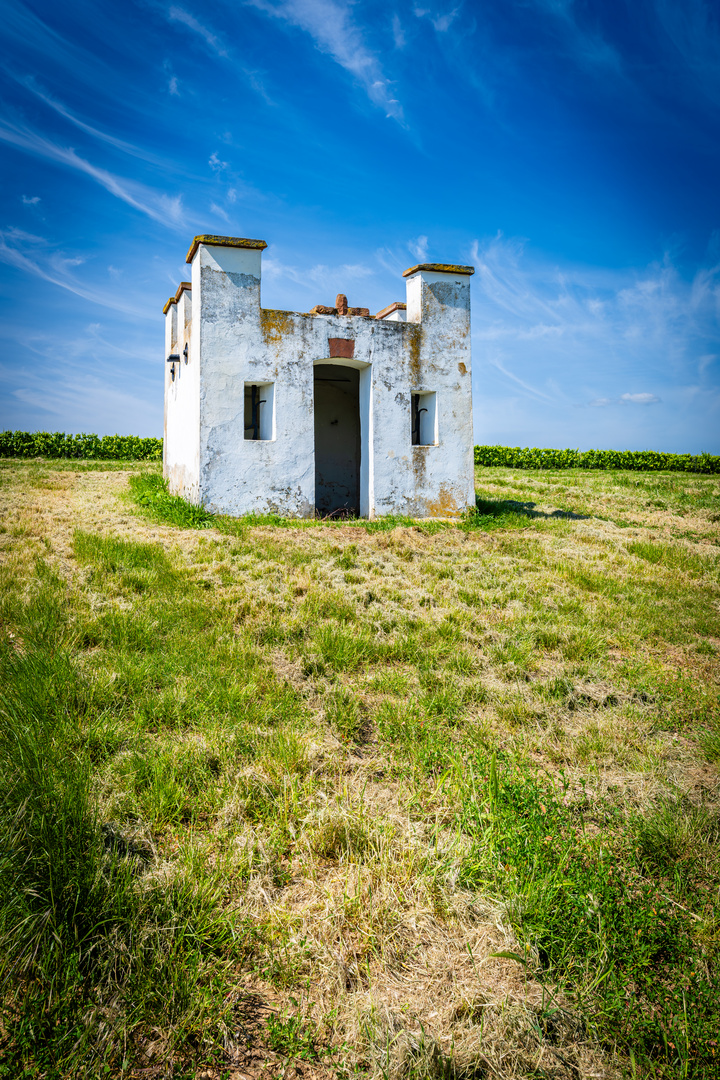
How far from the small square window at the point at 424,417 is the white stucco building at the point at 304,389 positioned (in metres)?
0.02

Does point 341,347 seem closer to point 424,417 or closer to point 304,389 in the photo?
point 304,389

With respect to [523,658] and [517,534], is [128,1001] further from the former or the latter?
[517,534]

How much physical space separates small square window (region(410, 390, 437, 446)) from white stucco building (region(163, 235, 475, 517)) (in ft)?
0.07

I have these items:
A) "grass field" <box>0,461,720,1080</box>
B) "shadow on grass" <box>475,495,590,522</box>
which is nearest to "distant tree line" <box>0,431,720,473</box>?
Result: "shadow on grass" <box>475,495,590,522</box>

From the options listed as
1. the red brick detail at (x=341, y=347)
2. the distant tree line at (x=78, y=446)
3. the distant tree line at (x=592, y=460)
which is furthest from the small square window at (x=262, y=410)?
the distant tree line at (x=592, y=460)

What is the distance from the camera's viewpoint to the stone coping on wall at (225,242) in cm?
992

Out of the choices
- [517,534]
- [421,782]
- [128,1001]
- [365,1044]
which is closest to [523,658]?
[421,782]

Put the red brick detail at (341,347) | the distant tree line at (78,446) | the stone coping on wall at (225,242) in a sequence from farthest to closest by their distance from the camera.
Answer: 1. the distant tree line at (78,446)
2. the red brick detail at (341,347)
3. the stone coping on wall at (225,242)

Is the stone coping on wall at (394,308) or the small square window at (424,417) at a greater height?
the stone coping on wall at (394,308)

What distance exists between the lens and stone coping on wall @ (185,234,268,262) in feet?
32.6

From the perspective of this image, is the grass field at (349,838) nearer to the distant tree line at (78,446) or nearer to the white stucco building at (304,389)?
the white stucco building at (304,389)

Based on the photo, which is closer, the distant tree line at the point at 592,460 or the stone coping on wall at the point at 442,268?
the stone coping on wall at the point at 442,268

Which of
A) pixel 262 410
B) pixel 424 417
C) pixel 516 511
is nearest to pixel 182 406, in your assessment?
pixel 262 410

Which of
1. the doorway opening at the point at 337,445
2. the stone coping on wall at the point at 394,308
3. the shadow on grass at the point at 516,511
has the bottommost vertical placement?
the shadow on grass at the point at 516,511
